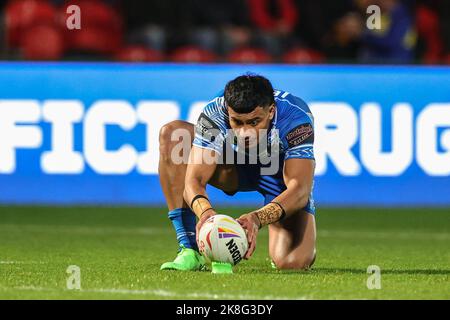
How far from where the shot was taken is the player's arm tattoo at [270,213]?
8.41 m

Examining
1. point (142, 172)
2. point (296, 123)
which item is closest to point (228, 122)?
point (296, 123)

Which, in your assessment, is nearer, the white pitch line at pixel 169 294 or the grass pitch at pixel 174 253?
the white pitch line at pixel 169 294

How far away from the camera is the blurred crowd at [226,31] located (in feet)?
54.1

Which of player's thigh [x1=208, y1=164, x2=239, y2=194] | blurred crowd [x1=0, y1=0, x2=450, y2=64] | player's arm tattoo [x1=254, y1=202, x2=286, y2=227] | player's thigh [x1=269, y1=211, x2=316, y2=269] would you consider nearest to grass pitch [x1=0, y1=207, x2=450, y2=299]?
player's thigh [x1=269, y1=211, x2=316, y2=269]

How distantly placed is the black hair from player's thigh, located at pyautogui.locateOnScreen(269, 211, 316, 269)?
1.27m

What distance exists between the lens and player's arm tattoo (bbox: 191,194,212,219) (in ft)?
28.1

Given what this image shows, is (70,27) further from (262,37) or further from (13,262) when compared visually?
(13,262)

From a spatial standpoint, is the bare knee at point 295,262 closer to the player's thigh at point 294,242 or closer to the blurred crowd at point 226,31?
the player's thigh at point 294,242

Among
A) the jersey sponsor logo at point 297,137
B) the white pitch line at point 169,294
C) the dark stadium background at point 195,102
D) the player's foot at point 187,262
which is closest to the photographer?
the white pitch line at point 169,294

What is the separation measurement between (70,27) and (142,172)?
9.17 feet

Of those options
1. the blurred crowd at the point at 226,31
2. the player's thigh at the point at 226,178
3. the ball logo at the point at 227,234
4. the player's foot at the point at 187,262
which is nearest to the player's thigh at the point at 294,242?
the player's thigh at the point at 226,178

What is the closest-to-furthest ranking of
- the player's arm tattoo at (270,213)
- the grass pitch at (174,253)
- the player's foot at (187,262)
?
the grass pitch at (174,253)
the player's arm tattoo at (270,213)
the player's foot at (187,262)

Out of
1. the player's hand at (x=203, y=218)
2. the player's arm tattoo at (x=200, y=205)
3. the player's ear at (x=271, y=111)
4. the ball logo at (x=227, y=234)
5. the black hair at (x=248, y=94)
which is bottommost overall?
the ball logo at (x=227, y=234)

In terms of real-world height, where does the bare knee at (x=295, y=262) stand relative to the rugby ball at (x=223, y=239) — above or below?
below
